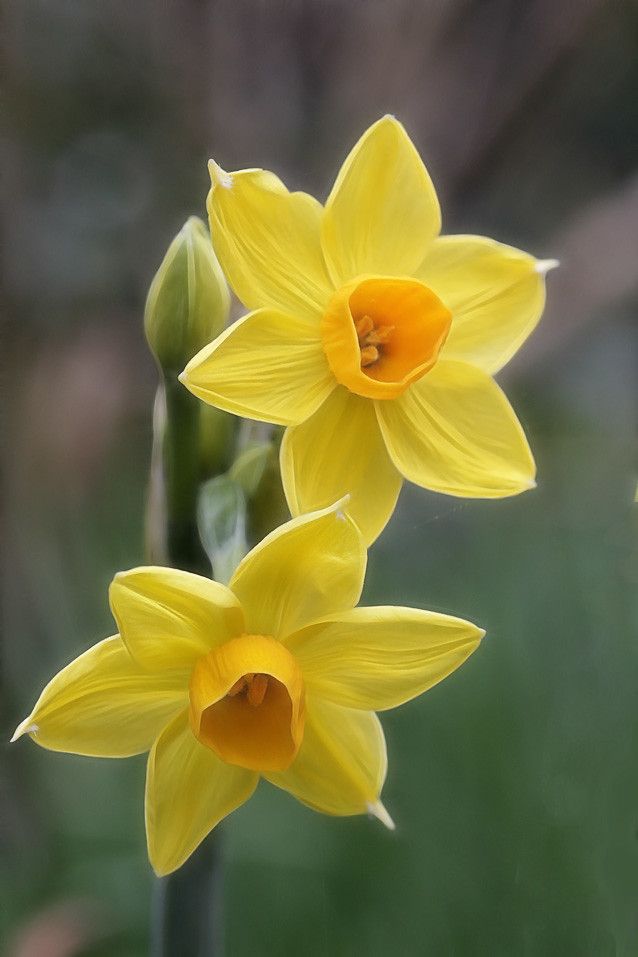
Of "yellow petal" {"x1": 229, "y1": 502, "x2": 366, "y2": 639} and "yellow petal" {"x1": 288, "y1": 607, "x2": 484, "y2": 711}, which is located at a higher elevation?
"yellow petal" {"x1": 229, "y1": 502, "x2": 366, "y2": 639}

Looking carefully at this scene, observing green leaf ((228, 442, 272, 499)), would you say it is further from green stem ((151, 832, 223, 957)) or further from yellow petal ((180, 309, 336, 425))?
green stem ((151, 832, 223, 957))

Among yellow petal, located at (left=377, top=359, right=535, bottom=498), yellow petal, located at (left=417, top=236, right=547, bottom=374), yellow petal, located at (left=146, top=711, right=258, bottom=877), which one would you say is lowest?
yellow petal, located at (left=146, top=711, right=258, bottom=877)

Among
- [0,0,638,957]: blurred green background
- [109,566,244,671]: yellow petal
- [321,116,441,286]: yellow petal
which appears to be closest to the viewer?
[109,566,244,671]: yellow petal

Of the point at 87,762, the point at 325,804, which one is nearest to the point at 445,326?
the point at 325,804

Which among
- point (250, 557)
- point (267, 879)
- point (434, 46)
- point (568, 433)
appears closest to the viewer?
point (250, 557)

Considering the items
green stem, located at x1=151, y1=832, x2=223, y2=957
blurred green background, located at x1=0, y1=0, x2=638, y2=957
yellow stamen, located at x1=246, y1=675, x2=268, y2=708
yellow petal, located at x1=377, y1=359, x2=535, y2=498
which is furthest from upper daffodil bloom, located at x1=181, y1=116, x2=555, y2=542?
blurred green background, located at x1=0, y1=0, x2=638, y2=957

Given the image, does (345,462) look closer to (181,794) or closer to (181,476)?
(181,476)

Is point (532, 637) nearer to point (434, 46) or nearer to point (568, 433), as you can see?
point (568, 433)

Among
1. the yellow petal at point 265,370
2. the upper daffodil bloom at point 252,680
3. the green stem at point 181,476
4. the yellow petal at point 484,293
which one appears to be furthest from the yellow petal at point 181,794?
the yellow petal at point 484,293
